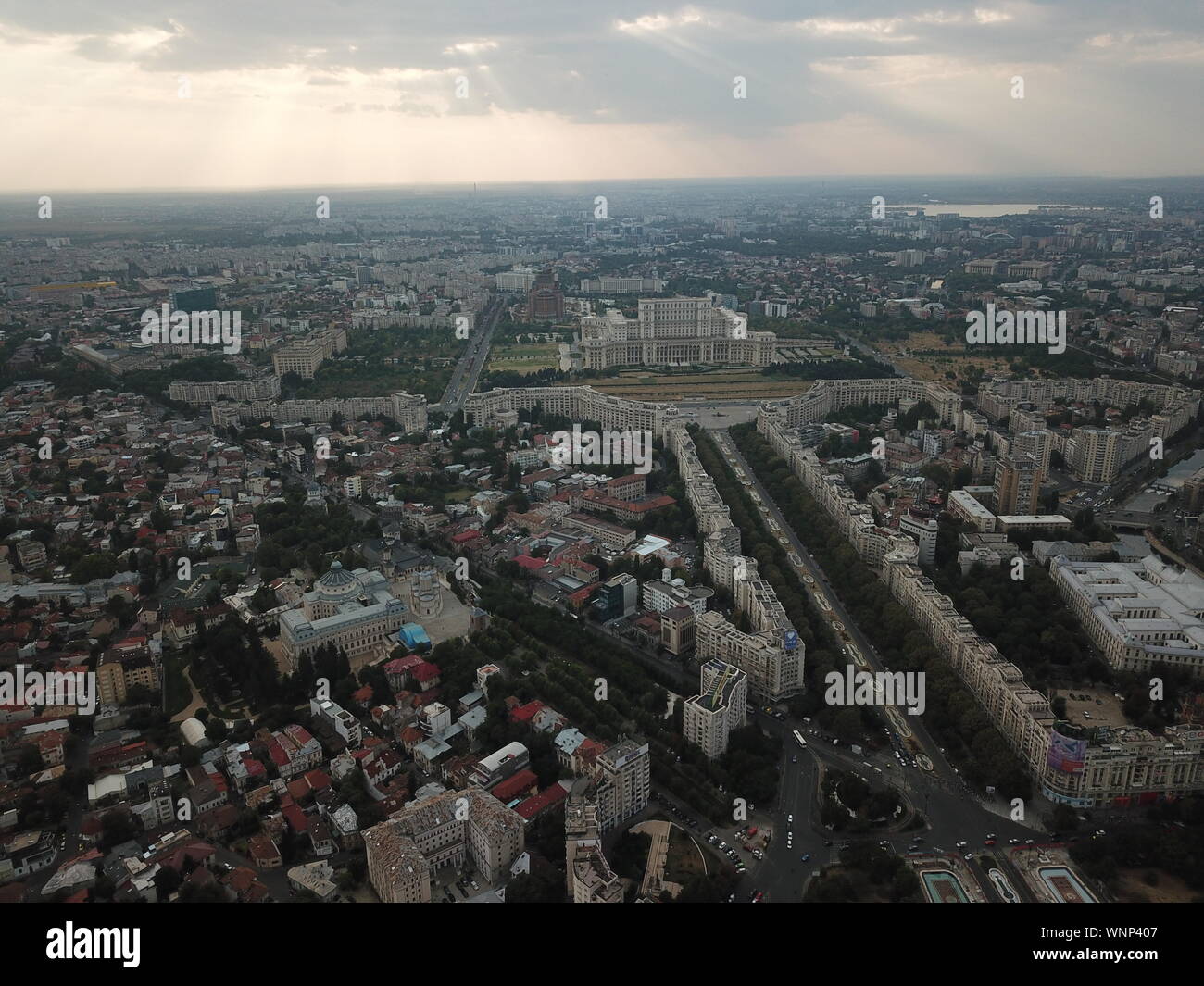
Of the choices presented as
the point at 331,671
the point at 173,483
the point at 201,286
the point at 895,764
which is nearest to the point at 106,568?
the point at 173,483

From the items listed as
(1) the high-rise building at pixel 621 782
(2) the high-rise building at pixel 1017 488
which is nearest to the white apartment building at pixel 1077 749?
(1) the high-rise building at pixel 621 782

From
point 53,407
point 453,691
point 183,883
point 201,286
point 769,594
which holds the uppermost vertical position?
point 201,286

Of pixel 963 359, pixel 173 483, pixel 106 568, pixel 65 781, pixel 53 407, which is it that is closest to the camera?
pixel 65 781

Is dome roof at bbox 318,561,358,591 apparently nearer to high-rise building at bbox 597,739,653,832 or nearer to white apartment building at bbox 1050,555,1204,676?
high-rise building at bbox 597,739,653,832

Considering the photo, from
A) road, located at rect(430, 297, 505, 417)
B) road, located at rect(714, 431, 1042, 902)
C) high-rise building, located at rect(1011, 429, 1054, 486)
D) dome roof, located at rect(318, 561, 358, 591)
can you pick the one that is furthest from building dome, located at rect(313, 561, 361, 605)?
high-rise building, located at rect(1011, 429, 1054, 486)

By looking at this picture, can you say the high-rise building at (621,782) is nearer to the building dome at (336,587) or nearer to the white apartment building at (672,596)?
the white apartment building at (672,596)

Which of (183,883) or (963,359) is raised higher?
(963,359)

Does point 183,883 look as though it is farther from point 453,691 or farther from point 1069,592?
point 1069,592
